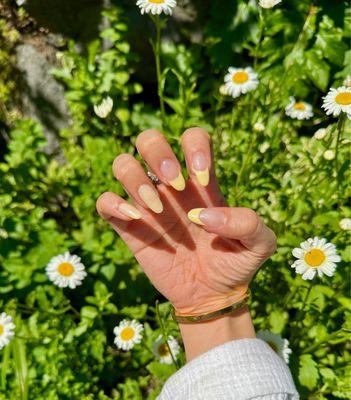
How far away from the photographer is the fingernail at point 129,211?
1.00 m

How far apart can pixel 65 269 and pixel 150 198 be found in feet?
2.59

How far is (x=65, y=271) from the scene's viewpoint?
5.50ft

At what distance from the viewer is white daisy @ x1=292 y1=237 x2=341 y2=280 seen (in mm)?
1424

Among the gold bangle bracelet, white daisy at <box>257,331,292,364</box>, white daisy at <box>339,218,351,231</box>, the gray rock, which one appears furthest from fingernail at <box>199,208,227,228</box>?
the gray rock

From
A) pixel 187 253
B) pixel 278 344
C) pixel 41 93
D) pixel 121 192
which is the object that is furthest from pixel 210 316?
pixel 41 93

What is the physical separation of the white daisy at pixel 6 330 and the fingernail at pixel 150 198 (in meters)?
0.78

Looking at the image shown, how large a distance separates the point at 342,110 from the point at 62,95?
55.0 inches

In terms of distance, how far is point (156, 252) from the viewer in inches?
45.2

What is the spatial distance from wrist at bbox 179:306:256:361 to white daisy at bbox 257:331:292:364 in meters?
0.44

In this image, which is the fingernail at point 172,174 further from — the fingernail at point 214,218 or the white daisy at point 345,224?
the white daisy at point 345,224

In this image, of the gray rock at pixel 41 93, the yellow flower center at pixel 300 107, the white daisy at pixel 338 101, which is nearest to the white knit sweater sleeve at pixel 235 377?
the white daisy at pixel 338 101

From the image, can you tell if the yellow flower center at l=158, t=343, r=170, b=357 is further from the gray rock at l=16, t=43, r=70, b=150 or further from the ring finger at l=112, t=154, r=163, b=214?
the gray rock at l=16, t=43, r=70, b=150

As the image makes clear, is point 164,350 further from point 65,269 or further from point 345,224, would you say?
point 345,224

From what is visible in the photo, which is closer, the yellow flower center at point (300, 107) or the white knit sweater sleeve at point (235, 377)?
the white knit sweater sleeve at point (235, 377)
